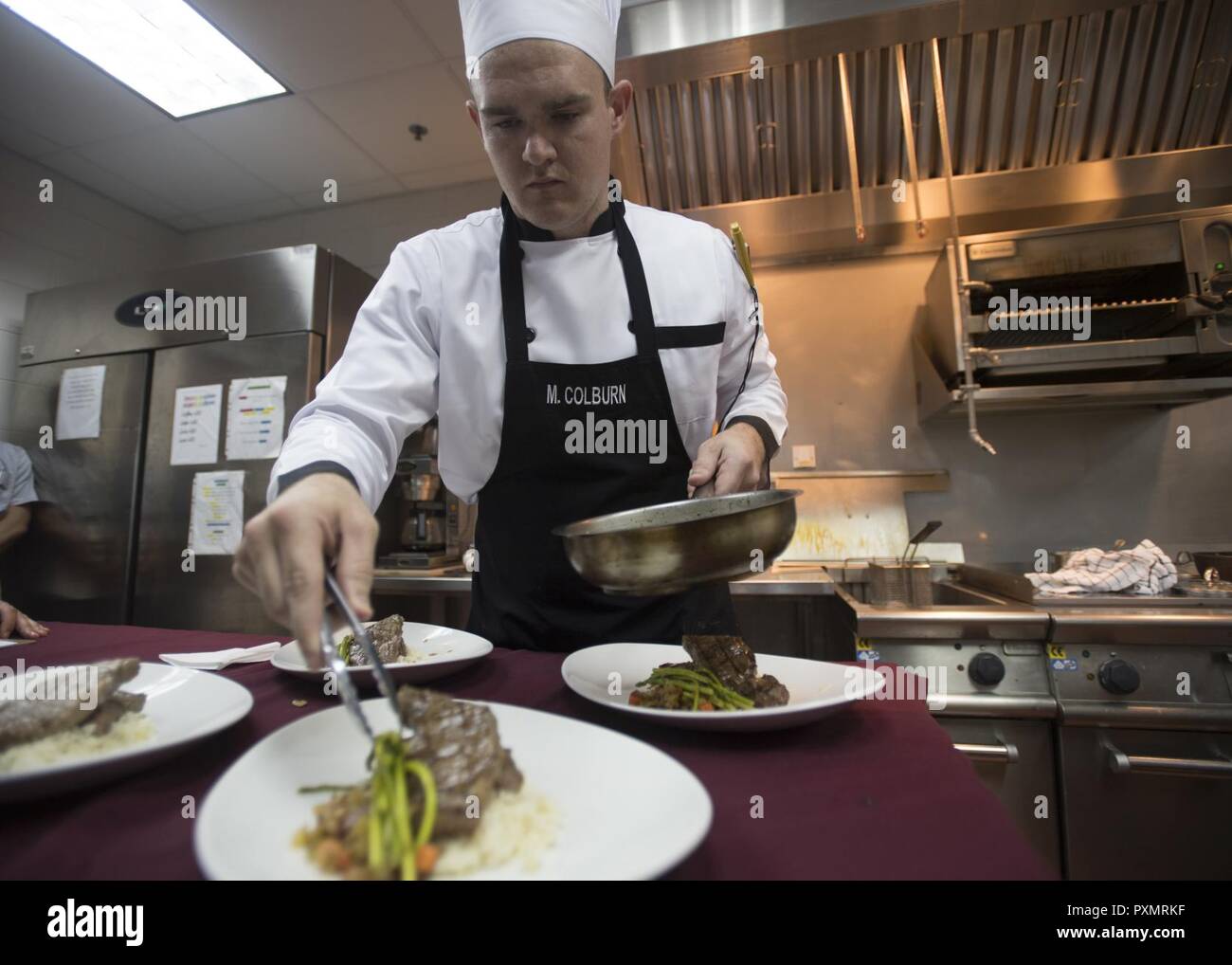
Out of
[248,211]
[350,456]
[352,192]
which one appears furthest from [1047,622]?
[248,211]

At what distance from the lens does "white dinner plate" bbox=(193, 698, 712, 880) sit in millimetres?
481

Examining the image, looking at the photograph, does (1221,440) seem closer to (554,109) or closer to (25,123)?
(554,109)

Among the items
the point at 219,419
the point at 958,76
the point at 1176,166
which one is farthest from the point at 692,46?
the point at 219,419

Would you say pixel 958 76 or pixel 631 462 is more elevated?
pixel 958 76

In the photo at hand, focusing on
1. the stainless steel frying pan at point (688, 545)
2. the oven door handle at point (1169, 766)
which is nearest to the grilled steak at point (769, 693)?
the stainless steel frying pan at point (688, 545)

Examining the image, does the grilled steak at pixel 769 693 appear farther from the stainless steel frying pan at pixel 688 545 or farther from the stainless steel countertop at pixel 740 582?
the stainless steel countertop at pixel 740 582

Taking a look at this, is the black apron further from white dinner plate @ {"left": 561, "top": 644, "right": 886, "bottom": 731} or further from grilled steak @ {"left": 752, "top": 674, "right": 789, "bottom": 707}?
grilled steak @ {"left": 752, "top": 674, "right": 789, "bottom": 707}

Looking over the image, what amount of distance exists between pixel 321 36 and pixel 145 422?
7.91 feet

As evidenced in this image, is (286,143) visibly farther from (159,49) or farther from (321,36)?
(321,36)

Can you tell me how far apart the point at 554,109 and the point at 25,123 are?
4599mm

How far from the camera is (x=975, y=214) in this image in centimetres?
305

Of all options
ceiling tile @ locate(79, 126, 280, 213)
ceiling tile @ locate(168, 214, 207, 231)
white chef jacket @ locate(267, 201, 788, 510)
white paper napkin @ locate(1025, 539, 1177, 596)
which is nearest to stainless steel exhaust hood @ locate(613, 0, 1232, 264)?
white chef jacket @ locate(267, 201, 788, 510)

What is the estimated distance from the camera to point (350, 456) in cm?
101

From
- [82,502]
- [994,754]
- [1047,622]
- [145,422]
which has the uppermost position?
[145,422]
